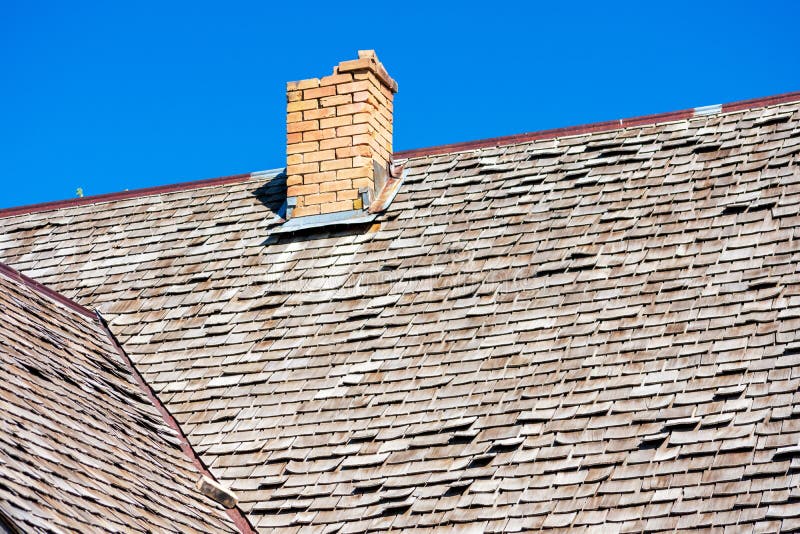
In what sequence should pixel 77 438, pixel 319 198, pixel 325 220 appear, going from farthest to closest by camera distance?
1. pixel 319 198
2. pixel 325 220
3. pixel 77 438

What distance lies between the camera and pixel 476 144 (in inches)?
475

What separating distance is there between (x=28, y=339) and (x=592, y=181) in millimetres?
4784

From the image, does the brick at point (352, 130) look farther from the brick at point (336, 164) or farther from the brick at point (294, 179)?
the brick at point (294, 179)

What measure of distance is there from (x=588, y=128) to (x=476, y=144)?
1066mm

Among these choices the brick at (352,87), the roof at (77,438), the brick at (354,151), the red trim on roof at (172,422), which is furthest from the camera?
Answer: the brick at (352,87)

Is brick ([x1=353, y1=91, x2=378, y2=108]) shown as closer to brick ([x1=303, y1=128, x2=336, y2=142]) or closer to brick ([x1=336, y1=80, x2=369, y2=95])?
brick ([x1=336, y1=80, x2=369, y2=95])

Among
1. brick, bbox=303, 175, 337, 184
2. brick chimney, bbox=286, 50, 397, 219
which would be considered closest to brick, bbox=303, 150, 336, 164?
brick chimney, bbox=286, 50, 397, 219

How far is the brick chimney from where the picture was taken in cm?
1189

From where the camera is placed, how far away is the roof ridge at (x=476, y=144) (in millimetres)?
11195

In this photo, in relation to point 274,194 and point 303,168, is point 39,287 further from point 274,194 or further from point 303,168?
point 303,168

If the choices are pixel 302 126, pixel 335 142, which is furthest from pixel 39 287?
pixel 335 142

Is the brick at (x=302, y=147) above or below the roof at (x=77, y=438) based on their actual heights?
above

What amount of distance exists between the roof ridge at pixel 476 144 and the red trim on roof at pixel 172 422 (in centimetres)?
218

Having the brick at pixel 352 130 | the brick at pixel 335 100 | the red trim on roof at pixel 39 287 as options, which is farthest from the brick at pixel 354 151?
the red trim on roof at pixel 39 287
